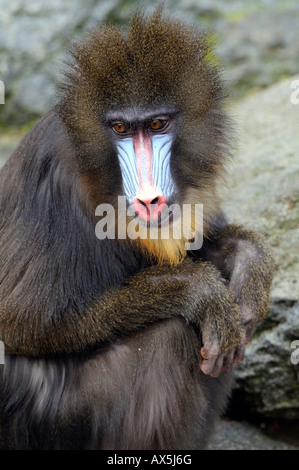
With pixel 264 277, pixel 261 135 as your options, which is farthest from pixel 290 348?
pixel 261 135

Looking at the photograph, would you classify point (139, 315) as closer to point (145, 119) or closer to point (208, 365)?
point (208, 365)

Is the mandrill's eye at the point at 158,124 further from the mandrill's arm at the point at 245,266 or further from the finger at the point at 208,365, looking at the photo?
the finger at the point at 208,365

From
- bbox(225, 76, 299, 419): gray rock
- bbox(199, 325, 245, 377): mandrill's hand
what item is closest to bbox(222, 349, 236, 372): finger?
bbox(199, 325, 245, 377): mandrill's hand

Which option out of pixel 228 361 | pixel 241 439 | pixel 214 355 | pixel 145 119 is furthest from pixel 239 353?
pixel 145 119

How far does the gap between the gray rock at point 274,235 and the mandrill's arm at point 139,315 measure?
34.1 inches

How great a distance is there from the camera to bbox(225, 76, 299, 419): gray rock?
4.42 m

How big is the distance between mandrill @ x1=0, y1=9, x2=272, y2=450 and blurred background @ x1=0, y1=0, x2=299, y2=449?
0.37m

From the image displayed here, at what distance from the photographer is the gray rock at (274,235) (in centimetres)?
442

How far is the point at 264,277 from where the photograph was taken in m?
3.90

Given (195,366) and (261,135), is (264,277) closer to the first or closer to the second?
(195,366)

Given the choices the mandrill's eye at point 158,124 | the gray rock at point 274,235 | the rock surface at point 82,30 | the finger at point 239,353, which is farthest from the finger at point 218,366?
the rock surface at point 82,30

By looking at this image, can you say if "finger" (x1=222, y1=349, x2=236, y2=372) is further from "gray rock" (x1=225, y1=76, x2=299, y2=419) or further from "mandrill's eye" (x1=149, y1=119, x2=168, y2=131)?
"mandrill's eye" (x1=149, y1=119, x2=168, y2=131)

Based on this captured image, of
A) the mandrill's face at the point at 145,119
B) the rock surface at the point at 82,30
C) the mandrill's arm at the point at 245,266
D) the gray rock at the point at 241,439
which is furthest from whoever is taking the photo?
the rock surface at the point at 82,30

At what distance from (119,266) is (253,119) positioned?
3.34m
